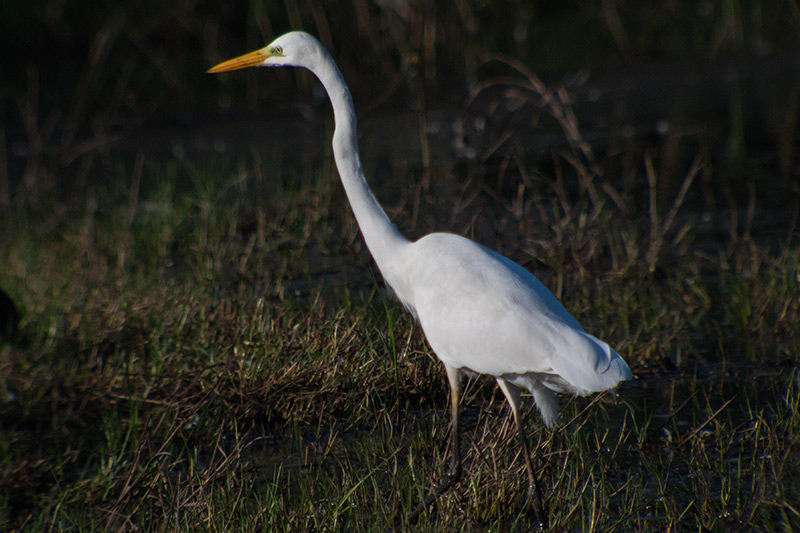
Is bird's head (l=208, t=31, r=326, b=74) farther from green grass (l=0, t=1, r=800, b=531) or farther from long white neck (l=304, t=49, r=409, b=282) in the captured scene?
green grass (l=0, t=1, r=800, b=531)

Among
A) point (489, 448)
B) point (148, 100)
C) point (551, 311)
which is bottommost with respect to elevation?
point (489, 448)

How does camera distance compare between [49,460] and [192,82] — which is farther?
[192,82]

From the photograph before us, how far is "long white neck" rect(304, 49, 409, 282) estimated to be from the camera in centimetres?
306

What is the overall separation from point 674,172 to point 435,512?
4.88m

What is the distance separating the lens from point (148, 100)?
1019cm

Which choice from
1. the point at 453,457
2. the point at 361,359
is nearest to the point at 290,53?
the point at 361,359

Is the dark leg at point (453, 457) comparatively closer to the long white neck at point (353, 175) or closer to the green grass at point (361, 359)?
→ the green grass at point (361, 359)

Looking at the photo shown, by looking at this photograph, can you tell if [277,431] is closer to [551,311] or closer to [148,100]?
[551,311]

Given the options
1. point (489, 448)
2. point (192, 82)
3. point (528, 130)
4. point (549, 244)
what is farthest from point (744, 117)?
point (489, 448)

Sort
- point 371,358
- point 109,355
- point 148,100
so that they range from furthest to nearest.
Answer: point 148,100
point 109,355
point 371,358

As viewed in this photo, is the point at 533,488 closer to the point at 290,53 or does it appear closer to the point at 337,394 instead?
the point at 337,394

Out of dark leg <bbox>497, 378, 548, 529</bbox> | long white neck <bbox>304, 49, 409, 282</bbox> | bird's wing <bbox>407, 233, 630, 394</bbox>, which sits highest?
long white neck <bbox>304, 49, 409, 282</bbox>

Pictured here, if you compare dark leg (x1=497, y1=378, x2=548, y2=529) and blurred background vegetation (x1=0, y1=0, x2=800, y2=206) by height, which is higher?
blurred background vegetation (x1=0, y1=0, x2=800, y2=206)

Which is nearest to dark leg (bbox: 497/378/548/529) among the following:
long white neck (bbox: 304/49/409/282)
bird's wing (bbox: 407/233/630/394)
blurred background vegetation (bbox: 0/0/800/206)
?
bird's wing (bbox: 407/233/630/394)
